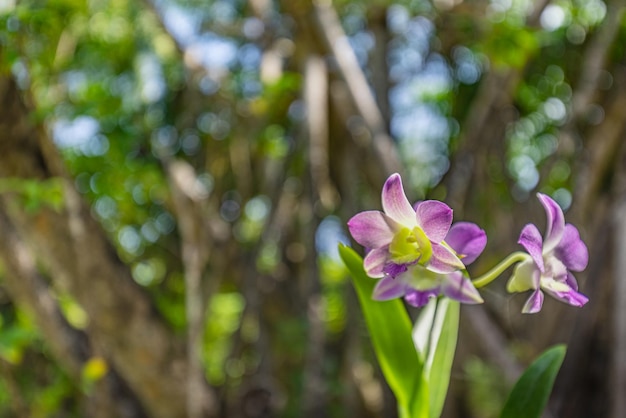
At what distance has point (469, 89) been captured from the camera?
233 cm

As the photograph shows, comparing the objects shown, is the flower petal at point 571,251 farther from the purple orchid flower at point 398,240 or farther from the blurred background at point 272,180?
the blurred background at point 272,180

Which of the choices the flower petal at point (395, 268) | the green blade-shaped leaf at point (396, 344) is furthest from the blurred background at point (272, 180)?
the flower petal at point (395, 268)

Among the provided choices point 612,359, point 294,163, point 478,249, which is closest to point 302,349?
point 294,163

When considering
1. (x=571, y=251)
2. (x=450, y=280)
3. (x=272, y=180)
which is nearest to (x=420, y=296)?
(x=450, y=280)

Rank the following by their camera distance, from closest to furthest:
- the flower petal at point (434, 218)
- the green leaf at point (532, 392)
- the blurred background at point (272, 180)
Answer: the flower petal at point (434, 218)
the green leaf at point (532, 392)
the blurred background at point (272, 180)

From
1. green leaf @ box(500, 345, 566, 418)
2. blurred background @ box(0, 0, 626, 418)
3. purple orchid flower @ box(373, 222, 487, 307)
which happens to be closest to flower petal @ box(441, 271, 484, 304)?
purple orchid flower @ box(373, 222, 487, 307)

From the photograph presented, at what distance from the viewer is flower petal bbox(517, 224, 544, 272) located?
0.54 meters

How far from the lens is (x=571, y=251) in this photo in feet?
1.94

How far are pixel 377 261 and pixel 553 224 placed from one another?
0.15 m

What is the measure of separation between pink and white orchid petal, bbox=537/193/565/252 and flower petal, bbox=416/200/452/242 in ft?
0.33

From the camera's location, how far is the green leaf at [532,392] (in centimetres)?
64

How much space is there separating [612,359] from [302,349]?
1.00m

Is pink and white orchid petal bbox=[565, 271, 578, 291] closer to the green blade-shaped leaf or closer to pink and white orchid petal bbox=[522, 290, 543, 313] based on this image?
pink and white orchid petal bbox=[522, 290, 543, 313]

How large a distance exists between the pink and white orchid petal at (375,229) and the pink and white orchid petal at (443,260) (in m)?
0.04
